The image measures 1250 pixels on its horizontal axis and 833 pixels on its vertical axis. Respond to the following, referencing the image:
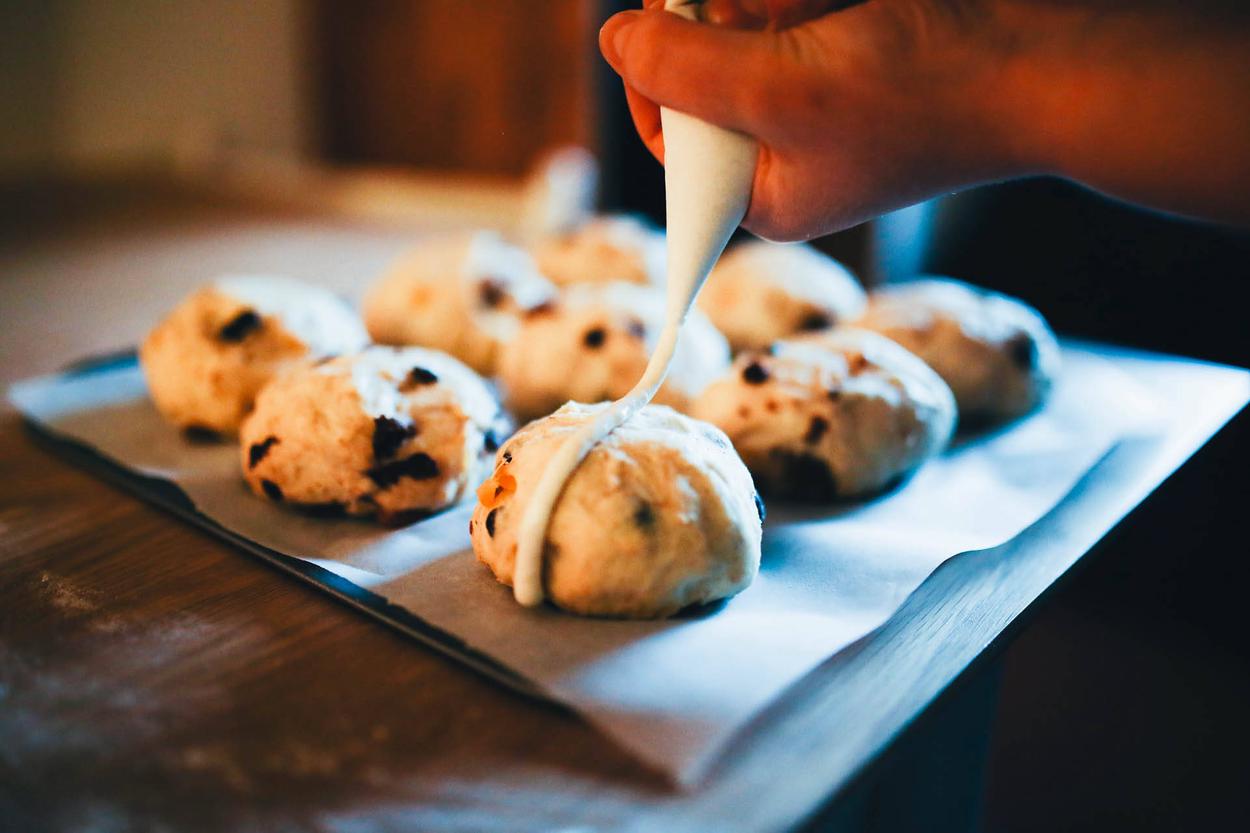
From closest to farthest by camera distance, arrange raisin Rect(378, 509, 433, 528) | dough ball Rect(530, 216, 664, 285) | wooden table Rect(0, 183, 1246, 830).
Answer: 1. wooden table Rect(0, 183, 1246, 830)
2. raisin Rect(378, 509, 433, 528)
3. dough ball Rect(530, 216, 664, 285)

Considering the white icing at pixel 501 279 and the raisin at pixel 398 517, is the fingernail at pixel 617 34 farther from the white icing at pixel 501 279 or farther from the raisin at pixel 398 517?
the white icing at pixel 501 279

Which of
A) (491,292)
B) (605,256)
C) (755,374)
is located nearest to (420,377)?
(755,374)

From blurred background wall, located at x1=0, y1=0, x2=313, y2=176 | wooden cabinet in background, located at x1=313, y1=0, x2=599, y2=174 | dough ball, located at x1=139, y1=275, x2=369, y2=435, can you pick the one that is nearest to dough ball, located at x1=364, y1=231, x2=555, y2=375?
dough ball, located at x1=139, y1=275, x2=369, y2=435

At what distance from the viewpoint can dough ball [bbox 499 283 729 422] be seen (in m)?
1.51

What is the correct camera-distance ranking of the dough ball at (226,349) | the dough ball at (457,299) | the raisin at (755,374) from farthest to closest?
1. the dough ball at (457,299)
2. the dough ball at (226,349)
3. the raisin at (755,374)

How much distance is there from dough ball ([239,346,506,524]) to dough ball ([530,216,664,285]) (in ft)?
2.56

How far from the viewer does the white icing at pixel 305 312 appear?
1488mm

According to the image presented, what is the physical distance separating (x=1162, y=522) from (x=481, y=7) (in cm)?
307

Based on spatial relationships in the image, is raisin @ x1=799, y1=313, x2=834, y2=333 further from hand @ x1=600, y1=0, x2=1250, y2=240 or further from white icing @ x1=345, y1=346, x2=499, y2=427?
hand @ x1=600, y1=0, x2=1250, y2=240

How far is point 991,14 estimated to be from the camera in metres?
0.86

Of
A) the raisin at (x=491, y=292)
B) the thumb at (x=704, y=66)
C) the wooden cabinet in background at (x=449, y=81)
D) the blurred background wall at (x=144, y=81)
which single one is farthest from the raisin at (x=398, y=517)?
the blurred background wall at (x=144, y=81)

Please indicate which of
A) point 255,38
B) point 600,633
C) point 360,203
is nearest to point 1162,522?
point 600,633

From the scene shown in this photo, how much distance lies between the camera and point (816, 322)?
1775 millimetres

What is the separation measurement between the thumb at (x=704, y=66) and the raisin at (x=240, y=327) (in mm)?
763
